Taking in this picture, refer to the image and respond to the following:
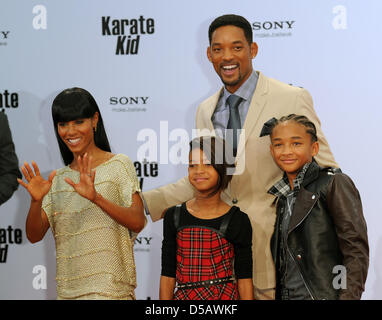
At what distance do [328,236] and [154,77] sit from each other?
1.40 m

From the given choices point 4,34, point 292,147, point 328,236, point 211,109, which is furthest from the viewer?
point 4,34

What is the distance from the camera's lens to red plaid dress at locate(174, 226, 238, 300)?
2350 mm

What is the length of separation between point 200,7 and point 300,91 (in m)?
0.81

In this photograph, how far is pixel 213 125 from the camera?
2.78 m

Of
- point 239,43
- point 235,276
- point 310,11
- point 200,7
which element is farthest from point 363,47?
point 235,276

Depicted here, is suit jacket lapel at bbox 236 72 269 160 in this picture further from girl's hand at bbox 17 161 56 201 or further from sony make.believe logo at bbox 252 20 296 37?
girl's hand at bbox 17 161 56 201

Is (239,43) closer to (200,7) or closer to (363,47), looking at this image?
(200,7)

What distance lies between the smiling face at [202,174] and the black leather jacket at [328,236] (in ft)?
1.29

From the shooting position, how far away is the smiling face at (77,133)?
249 cm

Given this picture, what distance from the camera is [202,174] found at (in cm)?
242

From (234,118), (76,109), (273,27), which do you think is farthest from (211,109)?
(76,109)

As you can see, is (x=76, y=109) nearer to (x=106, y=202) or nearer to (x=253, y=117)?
(x=106, y=202)

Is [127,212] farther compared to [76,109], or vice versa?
[76,109]

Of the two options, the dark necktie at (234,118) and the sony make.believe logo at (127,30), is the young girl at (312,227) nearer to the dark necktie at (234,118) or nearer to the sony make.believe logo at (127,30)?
the dark necktie at (234,118)
